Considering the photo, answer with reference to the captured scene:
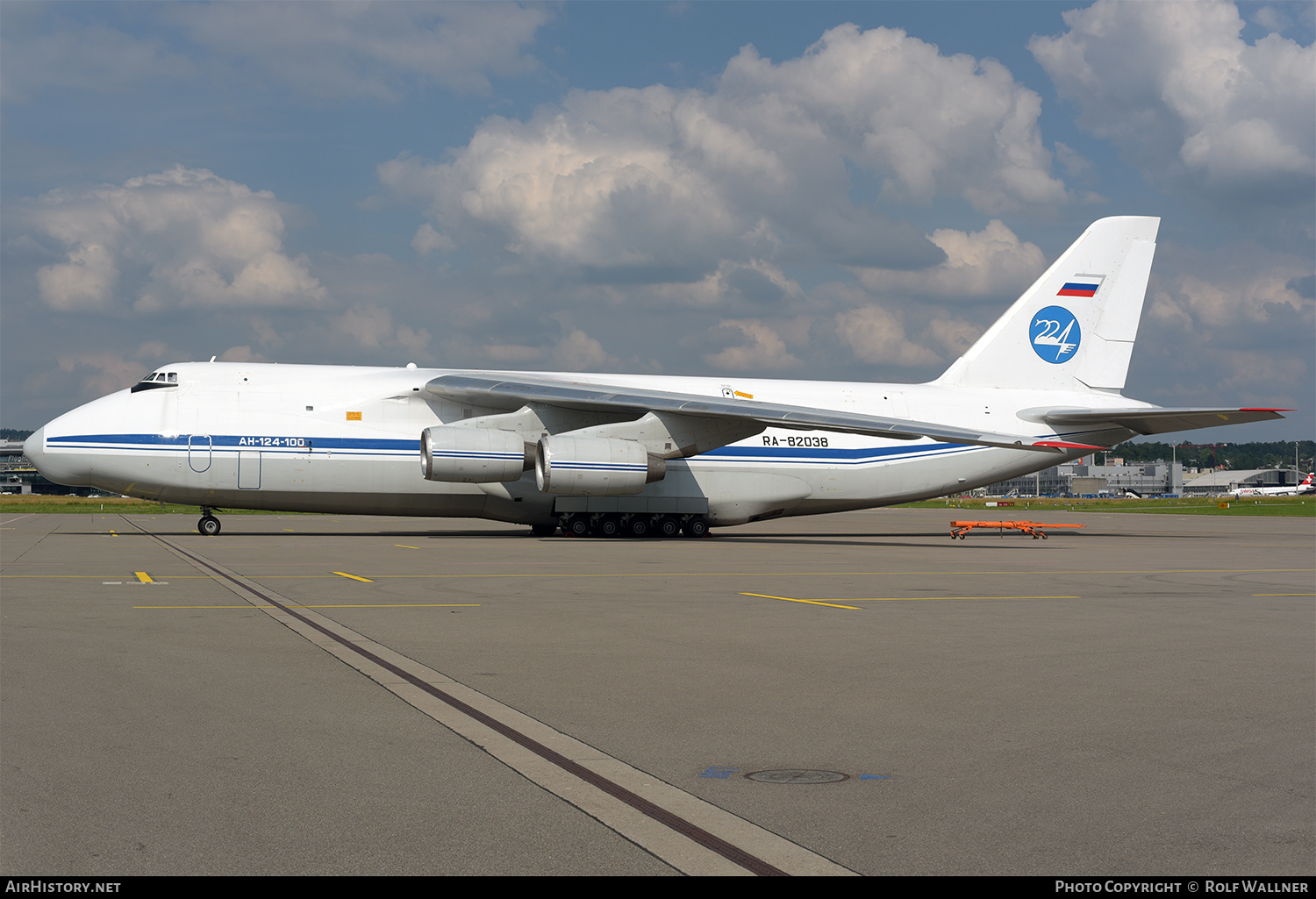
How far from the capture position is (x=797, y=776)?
Answer: 5.25 meters

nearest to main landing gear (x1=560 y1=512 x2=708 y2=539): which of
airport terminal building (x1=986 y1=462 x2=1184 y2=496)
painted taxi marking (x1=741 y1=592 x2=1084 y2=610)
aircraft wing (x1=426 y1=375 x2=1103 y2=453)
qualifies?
aircraft wing (x1=426 y1=375 x2=1103 y2=453)

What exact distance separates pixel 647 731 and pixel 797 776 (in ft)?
3.92

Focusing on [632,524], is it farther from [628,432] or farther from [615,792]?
[615,792]

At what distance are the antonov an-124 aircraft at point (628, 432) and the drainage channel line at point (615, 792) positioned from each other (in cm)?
1675

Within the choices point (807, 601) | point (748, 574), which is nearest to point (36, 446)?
point (748, 574)

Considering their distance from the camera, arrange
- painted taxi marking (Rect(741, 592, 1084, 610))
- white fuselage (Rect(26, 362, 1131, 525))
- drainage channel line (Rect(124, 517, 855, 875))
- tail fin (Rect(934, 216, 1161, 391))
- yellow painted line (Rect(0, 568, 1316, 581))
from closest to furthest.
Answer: drainage channel line (Rect(124, 517, 855, 875))
painted taxi marking (Rect(741, 592, 1084, 610))
yellow painted line (Rect(0, 568, 1316, 581))
white fuselage (Rect(26, 362, 1131, 525))
tail fin (Rect(934, 216, 1161, 391))

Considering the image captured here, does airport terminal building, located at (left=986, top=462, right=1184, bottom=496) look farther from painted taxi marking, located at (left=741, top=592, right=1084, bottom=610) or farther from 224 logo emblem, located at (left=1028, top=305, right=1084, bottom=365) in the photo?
painted taxi marking, located at (left=741, top=592, right=1084, bottom=610)

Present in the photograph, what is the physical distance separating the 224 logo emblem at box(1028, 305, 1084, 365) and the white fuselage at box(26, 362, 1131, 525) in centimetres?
273

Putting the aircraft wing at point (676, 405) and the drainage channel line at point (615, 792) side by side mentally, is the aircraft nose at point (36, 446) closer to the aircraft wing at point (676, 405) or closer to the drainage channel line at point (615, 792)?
the aircraft wing at point (676, 405)

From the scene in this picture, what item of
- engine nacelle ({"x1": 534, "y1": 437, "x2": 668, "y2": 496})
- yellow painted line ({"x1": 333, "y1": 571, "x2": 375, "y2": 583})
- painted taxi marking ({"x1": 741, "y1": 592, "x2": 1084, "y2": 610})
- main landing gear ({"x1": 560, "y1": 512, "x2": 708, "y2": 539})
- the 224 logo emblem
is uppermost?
the 224 logo emblem

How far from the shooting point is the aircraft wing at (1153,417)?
25.4 m

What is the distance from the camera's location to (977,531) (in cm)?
3675

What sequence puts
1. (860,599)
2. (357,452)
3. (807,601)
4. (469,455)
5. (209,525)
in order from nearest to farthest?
1. (807,601)
2. (860,599)
3. (469,455)
4. (357,452)
5. (209,525)

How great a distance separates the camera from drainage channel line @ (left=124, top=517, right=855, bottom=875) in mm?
4078
